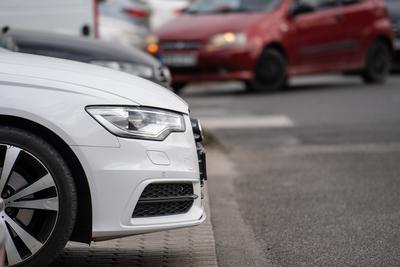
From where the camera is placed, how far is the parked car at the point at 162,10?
70.0ft

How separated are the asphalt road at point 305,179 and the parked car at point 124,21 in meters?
2.05

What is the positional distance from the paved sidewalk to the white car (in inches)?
22.7

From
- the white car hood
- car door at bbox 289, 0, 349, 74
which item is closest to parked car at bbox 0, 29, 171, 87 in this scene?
the white car hood

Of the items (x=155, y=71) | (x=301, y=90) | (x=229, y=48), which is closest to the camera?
(x=155, y=71)

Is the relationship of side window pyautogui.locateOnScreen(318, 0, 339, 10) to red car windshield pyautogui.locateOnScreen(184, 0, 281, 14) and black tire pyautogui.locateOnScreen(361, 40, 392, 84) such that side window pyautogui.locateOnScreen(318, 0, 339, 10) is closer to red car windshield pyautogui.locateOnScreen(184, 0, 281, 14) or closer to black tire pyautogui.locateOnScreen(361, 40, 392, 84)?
red car windshield pyautogui.locateOnScreen(184, 0, 281, 14)

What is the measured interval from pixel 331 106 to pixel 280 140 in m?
3.58

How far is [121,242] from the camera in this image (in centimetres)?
685

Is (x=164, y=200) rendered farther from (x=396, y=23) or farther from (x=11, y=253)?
(x=396, y=23)

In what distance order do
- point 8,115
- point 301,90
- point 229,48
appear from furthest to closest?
point 301,90 → point 229,48 → point 8,115

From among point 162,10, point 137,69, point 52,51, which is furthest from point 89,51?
point 162,10

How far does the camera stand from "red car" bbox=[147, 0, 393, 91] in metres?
17.0

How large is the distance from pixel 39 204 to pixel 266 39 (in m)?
11.9

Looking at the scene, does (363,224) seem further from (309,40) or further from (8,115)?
(309,40)

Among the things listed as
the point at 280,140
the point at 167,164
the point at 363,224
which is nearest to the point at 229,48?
the point at 280,140
